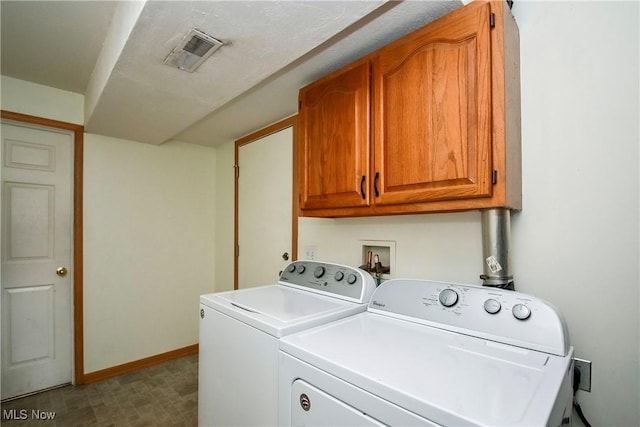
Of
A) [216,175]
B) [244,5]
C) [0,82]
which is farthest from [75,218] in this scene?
[244,5]

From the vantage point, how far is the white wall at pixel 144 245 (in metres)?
2.55

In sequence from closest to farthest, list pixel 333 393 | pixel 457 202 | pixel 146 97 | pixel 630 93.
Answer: pixel 333 393, pixel 630 93, pixel 457 202, pixel 146 97

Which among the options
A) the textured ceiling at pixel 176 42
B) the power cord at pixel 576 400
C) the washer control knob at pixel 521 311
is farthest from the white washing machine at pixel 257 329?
the textured ceiling at pixel 176 42

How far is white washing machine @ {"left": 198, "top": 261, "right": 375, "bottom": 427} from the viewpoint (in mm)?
1070

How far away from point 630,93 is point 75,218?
11.0ft

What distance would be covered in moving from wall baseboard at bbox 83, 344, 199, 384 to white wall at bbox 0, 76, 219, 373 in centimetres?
4

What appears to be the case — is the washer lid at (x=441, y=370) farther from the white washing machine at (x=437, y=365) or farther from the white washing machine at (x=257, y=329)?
the white washing machine at (x=257, y=329)

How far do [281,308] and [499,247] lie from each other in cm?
90

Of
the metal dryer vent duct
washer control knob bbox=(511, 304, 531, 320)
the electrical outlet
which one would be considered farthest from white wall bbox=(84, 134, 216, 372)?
the electrical outlet

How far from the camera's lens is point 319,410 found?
0.84 m

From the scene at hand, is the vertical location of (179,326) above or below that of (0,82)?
below

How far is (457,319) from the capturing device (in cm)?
106

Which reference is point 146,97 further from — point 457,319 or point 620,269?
point 620,269

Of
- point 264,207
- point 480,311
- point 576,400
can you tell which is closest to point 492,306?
point 480,311
